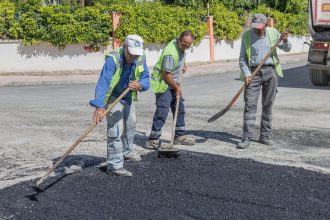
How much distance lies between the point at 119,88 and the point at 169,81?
4.35 ft

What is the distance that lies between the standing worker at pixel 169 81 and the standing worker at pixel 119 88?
1.10 m

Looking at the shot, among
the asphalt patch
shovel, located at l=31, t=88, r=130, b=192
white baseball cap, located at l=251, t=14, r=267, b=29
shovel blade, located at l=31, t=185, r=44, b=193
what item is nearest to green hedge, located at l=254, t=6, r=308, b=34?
white baseball cap, located at l=251, t=14, r=267, b=29

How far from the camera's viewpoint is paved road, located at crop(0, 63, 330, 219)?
17.0 feet

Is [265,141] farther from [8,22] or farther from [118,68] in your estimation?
[8,22]

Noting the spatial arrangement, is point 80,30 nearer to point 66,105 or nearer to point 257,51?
point 66,105

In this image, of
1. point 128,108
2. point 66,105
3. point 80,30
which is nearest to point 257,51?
point 128,108

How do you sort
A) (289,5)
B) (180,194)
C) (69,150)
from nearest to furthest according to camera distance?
(180,194), (69,150), (289,5)

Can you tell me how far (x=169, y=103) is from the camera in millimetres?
7625

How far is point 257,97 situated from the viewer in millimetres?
7703

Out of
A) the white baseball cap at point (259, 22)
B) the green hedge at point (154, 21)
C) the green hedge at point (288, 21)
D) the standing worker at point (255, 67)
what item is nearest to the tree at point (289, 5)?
the green hedge at point (288, 21)

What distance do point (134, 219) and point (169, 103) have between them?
2.95m

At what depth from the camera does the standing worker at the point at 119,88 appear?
5.77 metres

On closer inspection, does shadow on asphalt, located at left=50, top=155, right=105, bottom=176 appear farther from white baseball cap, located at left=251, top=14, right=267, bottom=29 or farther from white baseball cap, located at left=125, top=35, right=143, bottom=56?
white baseball cap, located at left=251, top=14, right=267, bottom=29

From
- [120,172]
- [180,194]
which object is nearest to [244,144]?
[120,172]
